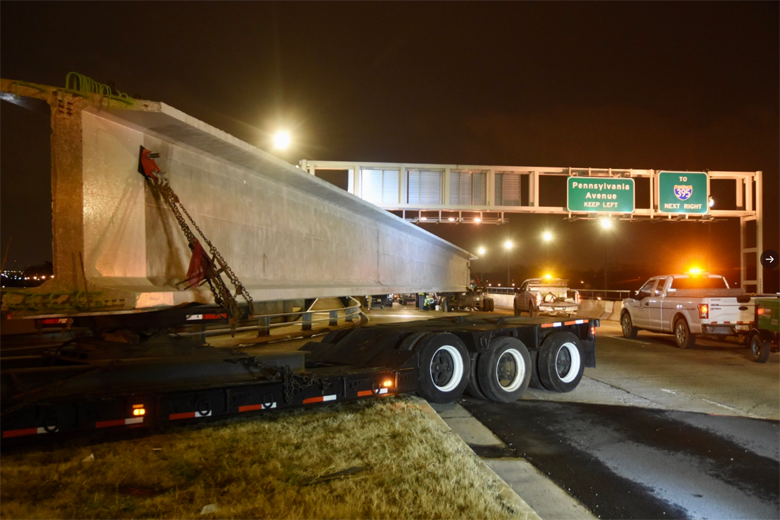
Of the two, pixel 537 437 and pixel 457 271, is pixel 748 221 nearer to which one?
pixel 457 271

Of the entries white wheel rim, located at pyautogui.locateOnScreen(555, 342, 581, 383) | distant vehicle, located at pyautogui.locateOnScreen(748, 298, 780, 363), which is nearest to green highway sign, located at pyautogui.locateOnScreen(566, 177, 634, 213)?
distant vehicle, located at pyautogui.locateOnScreen(748, 298, 780, 363)

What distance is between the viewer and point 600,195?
2633 cm

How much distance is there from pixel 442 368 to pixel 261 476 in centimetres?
358

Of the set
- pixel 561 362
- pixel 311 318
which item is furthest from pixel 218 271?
pixel 311 318

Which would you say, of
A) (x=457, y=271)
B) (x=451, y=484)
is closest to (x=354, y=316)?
(x=451, y=484)

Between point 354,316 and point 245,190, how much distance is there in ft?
28.8

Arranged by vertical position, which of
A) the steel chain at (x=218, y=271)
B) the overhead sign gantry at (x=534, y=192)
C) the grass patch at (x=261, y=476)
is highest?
the overhead sign gantry at (x=534, y=192)

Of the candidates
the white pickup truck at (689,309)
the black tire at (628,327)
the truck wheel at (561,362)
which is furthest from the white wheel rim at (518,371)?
the black tire at (628,327)

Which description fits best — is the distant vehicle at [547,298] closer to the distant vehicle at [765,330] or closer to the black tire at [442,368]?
the distant vehicle at [765,330]

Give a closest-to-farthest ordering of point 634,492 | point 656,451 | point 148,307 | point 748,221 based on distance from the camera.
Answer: point 634,492, point 148,307, point 656,451, point 748,221

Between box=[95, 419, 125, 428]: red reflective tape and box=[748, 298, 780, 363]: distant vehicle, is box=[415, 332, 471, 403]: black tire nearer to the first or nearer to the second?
box=[95, 419, 125, 428]: red reflective tape

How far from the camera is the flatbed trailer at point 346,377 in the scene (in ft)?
14.4

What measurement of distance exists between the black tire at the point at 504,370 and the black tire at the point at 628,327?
1122 cm

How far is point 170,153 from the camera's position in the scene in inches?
259
